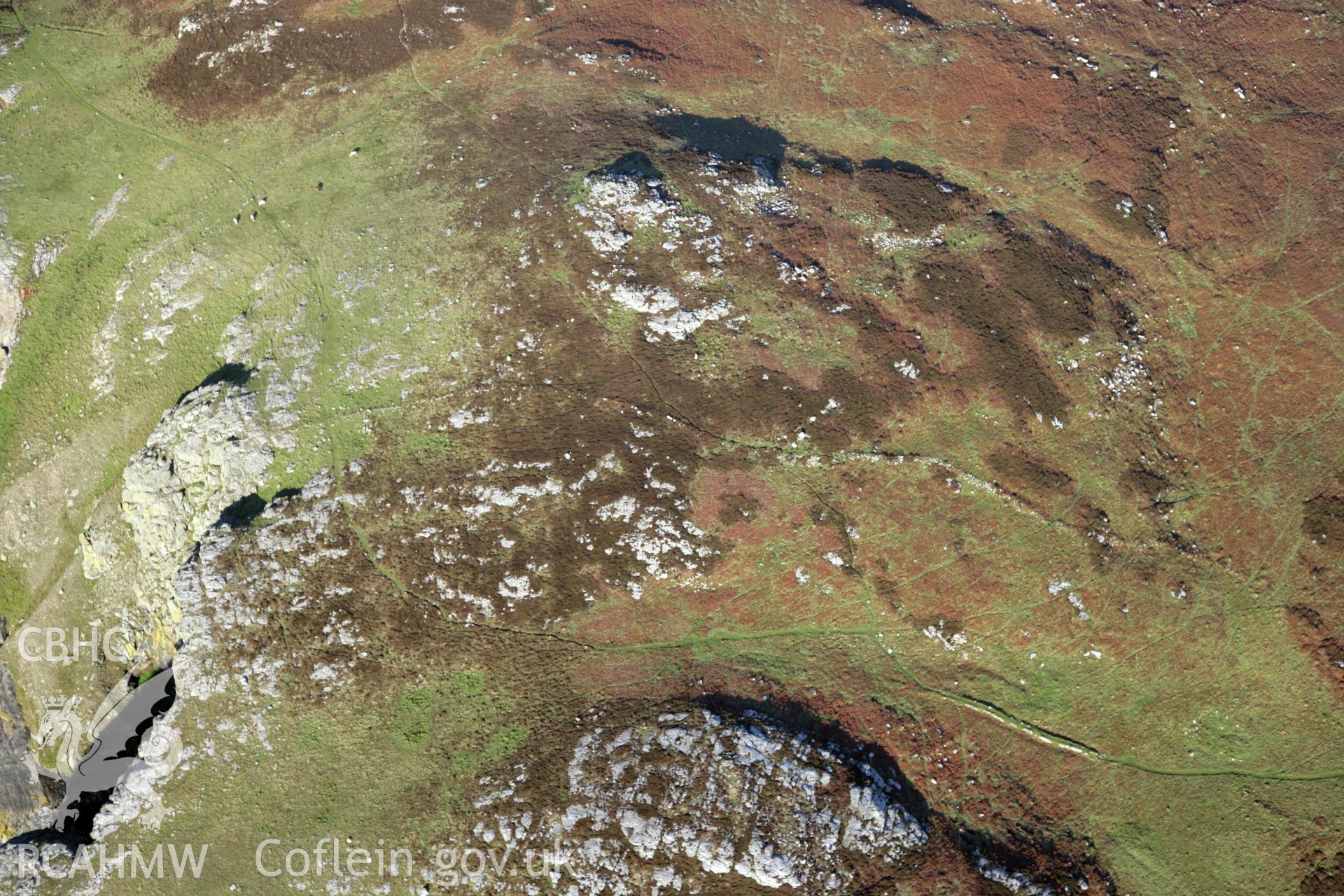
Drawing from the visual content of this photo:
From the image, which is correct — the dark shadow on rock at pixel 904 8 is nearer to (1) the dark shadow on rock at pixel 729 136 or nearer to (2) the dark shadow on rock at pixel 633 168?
(1) the dark shadow on rock at pixel 729 136

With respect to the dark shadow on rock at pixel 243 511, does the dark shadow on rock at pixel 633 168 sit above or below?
above

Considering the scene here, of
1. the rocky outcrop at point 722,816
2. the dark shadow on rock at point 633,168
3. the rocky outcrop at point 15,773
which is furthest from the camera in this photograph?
the dark shadow on rock at point 633,168

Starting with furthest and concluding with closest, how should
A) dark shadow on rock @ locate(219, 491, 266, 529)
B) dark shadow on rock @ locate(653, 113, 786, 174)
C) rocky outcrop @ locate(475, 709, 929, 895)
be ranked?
dark shadow on rock @ locate(653, 113, 786, 174) < dark shadow on rock @ locate(219, 491, 266, 529) < rocky outcrop @ locate(475, 709, 929, 895)

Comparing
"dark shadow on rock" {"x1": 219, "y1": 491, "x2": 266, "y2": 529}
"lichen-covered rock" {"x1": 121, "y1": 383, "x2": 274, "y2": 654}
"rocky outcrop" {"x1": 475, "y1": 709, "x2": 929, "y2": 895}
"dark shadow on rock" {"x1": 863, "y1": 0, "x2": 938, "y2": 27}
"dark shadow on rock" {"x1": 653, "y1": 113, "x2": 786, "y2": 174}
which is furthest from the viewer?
"dark shadow on rock" {"x1": 863, "y1": 0, "x2": 938, "y2": 27}

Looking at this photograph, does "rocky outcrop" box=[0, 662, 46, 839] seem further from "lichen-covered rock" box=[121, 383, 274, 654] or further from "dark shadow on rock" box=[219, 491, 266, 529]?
"dark shadow on rock" box=[219, 491, 266, 529]

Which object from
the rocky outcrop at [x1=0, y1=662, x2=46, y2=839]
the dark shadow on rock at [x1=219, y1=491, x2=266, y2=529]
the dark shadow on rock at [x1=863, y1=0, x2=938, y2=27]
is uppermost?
the dark shadow on rock at [x1=863, y1=0, x2=938, y2=27]

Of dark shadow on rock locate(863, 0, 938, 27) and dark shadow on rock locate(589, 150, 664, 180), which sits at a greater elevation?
dark shadow on rock locate(863, 0, 938, 27)

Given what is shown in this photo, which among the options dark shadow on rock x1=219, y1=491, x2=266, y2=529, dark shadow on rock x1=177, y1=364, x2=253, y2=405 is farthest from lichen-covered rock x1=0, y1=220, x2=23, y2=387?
dark shadow on rock x1=219, y1=491, x2=266, y2=529

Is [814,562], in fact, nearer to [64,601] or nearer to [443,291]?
[443,291]

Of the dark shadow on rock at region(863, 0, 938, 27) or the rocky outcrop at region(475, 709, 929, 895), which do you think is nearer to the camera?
→ the rocky outcrop at region(475, 709, 929, 895)

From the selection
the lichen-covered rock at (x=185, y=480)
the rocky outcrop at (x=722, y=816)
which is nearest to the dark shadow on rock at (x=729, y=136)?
the lichen-covered rock at (x=185, y=480)

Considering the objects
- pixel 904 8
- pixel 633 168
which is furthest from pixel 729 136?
pixel 904 8
